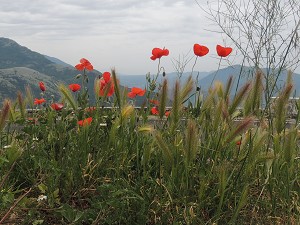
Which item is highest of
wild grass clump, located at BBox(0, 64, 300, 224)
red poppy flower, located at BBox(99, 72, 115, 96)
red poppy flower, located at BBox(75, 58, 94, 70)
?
red poppy flower, located at BBox(75, 58, 94, 70)

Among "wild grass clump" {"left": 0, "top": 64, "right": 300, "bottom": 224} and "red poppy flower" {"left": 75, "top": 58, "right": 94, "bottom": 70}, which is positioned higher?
"red poppy flower" {"left": 75, "top": 58, "right": 94, "bottom": 70}

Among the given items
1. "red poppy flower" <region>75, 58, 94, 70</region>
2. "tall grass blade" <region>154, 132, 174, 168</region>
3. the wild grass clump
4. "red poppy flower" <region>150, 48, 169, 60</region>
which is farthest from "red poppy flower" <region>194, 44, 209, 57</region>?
"tall grass blade" <region>154, 132, 174, 168</region>

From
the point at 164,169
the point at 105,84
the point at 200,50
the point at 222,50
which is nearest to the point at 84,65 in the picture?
the point at 105,84

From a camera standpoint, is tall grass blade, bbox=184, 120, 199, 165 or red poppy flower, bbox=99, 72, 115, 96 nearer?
tall grass blade, bbox=184, 120, 199, 165

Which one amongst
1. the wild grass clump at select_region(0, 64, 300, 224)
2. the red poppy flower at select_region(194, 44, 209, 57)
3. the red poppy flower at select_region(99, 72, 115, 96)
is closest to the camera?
the wild grass clump at select_region(0, 64, 300, 224)

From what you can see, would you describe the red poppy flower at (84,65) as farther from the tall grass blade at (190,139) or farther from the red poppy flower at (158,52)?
the tall grass blade at (190,139)

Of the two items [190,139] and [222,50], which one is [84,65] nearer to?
[222,50]

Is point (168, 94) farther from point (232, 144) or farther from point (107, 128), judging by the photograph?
point (107, 128)

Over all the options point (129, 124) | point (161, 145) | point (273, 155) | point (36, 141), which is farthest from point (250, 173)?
point (36, 141)

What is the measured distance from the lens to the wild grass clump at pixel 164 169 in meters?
1.85

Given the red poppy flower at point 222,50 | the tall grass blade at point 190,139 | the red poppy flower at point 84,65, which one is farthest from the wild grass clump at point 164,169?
the red poppy flower at point 84,65

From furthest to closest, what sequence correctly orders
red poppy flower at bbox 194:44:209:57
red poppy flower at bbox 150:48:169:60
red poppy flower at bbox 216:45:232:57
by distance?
1. red poppy flower at bbox 150:48:169:60
2. red poppy flower at bbox 194:44:209:57
3. red poppy flower at bbox 216:45:232:57

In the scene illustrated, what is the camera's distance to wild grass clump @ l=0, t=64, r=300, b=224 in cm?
185

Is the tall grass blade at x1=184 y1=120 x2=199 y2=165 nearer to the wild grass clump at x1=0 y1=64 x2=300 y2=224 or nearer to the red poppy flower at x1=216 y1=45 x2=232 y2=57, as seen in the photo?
the wild grass clump at x1=0 y1=64 x2=300 y2=224
